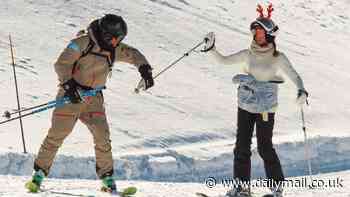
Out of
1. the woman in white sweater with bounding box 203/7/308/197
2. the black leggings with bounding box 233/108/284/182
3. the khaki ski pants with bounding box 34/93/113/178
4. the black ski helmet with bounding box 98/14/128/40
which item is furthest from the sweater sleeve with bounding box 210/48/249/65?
the khaki ski pants with bounding box 34/93/113/178

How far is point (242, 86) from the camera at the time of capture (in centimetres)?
662

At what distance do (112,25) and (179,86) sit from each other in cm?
976

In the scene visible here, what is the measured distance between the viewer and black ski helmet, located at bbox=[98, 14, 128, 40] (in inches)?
240

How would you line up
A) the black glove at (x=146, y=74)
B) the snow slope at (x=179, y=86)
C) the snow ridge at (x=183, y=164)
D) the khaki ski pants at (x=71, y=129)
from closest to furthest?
the khaki ski pants at (x=71, y=129) < the black glove at (x=146, y=74) < the snow ridge at (x=183, y=164) < the snow slope at (x=179, y=86)

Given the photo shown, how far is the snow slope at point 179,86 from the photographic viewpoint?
1205cm

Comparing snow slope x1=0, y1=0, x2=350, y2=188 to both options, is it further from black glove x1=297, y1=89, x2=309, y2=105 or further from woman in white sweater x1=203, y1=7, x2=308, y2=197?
black glove x1=297, y1=89, x2=309, y2=105

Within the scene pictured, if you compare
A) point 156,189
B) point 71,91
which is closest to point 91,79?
point 71,91

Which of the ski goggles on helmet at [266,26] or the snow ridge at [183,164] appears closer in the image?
the ski goggles on helmet at [266,26]

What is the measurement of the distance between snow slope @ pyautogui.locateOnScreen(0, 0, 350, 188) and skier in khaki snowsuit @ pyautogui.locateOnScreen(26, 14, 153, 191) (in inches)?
174

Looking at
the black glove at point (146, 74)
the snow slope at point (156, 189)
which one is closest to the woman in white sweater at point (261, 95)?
the snow slope at point (156, 189)

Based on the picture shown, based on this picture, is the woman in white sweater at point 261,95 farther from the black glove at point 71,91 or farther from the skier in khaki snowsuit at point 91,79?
the black glove at point 71,91

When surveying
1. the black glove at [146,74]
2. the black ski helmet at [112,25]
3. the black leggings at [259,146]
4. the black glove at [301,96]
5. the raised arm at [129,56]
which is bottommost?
the black leggings at [259,146]

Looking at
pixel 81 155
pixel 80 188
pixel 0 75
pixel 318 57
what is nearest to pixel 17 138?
pixel 81 155

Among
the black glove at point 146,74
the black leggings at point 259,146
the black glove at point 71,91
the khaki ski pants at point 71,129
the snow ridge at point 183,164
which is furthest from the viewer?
the snow ridge at point 183,164
